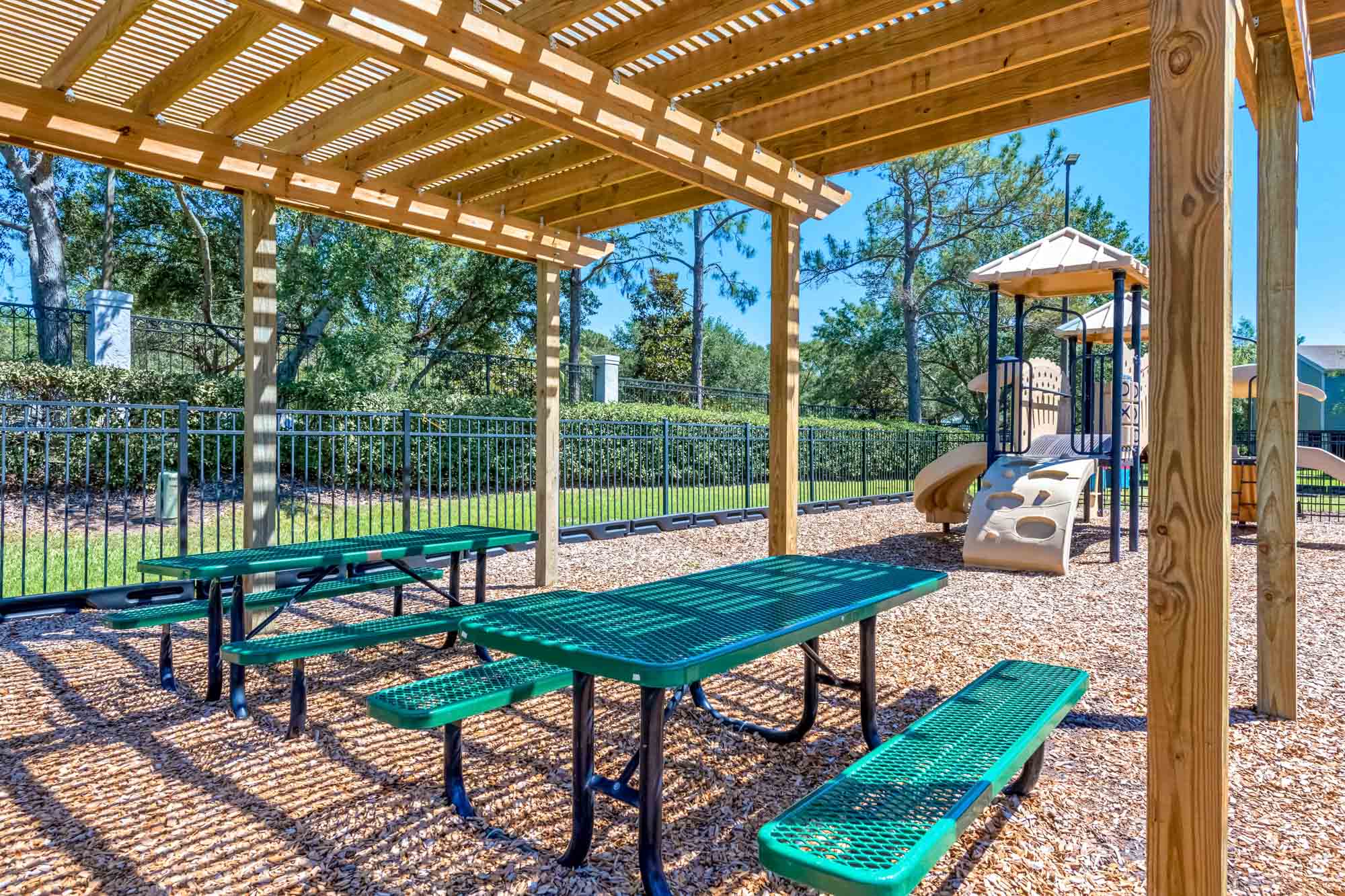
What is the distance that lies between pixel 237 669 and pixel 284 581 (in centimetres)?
289

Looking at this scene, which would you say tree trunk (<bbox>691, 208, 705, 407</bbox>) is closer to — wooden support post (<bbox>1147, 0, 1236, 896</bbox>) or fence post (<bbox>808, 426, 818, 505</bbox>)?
fence post (<bbox>808, 426, 818, 505</bbox>)

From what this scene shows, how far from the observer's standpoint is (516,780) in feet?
9.38

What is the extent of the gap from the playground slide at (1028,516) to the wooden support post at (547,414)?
14.1 ft

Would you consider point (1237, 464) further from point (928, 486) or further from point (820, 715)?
point (820, 715)

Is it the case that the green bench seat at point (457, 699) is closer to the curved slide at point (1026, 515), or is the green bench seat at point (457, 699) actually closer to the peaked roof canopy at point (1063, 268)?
the curved slide at point (1026, 515)

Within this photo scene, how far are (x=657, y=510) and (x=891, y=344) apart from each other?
16382mm

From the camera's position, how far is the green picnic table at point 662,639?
81.0 inches

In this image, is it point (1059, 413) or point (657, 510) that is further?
point (657, 510)

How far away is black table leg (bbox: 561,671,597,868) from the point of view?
2.27 meters

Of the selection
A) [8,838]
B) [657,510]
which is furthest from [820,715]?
[657,510]

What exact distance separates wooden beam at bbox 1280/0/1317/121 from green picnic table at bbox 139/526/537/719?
4.43 metres

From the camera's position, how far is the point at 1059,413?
10.8 m

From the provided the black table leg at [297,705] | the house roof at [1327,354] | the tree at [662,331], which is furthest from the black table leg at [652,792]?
the house roof at [1327,354]

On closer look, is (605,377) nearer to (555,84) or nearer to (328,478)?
(328,478)
